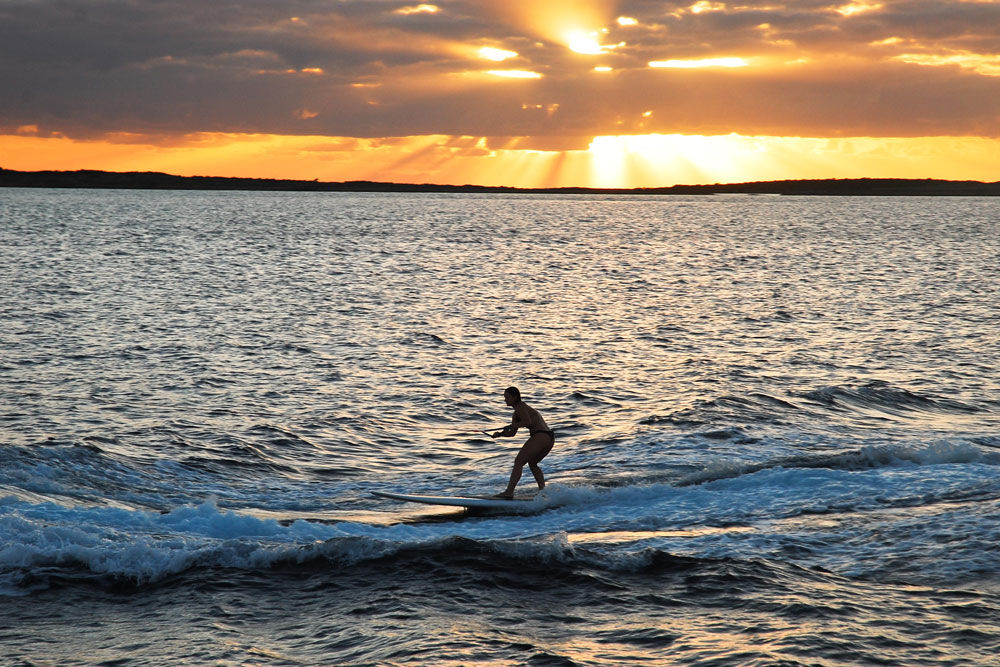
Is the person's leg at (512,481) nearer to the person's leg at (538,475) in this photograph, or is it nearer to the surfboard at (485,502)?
the surfboard at (485,502)

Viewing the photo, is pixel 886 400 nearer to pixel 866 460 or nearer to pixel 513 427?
pixel 866 460

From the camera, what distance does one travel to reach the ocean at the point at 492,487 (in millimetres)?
11445

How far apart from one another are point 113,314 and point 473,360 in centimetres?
2068

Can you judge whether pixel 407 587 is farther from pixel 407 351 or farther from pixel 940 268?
pixel 940 268

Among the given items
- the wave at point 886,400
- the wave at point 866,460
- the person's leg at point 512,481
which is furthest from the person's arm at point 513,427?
the wave at point 886,400

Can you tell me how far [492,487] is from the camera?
62.6 ft

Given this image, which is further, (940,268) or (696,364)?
(940,268)

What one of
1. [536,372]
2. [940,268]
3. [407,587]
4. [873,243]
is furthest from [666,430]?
[873,243]

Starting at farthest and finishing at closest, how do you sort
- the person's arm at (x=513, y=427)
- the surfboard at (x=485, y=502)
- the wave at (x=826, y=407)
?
1. the wave at (x=826, y=407)
2. the person's arm at (x=513, y=427)
3. the surfboard at (x=485, y=502)

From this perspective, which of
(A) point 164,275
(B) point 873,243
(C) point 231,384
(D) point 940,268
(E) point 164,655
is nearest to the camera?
(E) point 164,655

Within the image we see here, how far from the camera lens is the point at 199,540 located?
1454 centimetres

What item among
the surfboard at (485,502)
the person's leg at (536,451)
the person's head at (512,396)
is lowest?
the surfboard at (485,502)

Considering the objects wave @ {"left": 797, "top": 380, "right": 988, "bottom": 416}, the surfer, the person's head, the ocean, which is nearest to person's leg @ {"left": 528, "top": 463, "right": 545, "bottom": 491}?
the surfer

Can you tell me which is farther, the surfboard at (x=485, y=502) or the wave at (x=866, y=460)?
the wave at (x=866, y=460)
